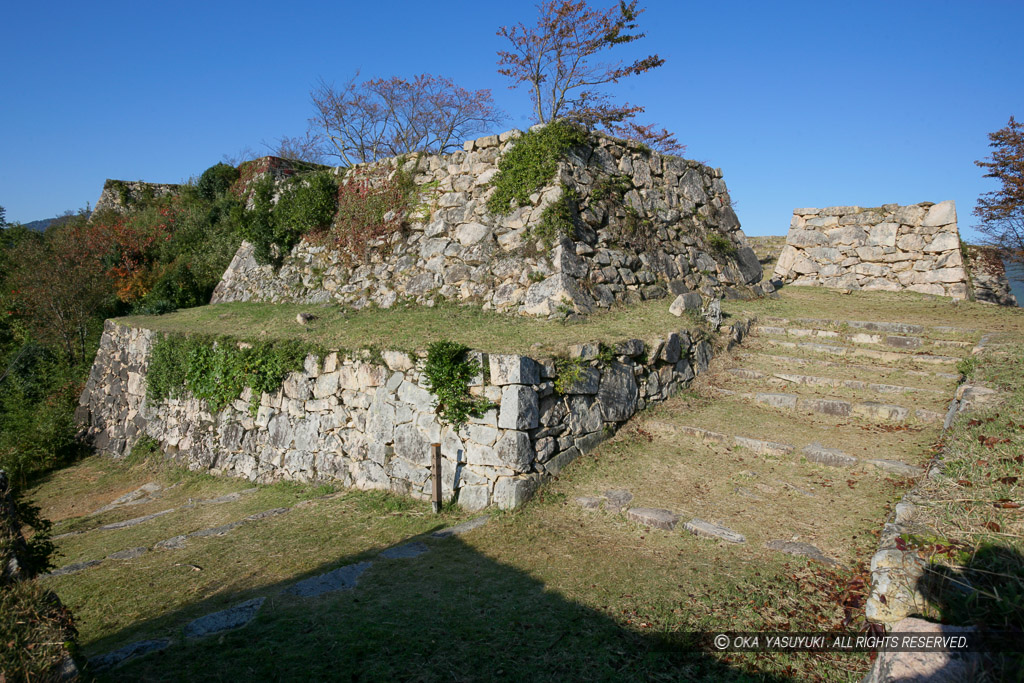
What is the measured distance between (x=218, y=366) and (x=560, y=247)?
6415mm

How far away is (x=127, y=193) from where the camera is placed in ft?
68.5

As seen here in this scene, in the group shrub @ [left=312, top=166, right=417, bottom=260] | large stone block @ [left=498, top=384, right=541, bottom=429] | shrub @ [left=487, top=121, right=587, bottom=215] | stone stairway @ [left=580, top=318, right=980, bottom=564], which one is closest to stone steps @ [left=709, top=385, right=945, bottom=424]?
stone stairway @ [left=580, top=318, right=980, bottom=564]

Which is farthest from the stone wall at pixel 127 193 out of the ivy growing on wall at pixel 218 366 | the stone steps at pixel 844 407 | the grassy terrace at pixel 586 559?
the stone steps at pixel 844 407

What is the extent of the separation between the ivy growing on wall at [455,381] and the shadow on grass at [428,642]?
7.05 feet

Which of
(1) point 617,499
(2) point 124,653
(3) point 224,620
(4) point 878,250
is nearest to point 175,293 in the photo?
(3) point 224,620

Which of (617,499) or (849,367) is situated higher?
(849,367)

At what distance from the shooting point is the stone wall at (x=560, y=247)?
9773mm

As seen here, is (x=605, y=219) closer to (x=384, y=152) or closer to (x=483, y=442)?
(x=483, y=442)

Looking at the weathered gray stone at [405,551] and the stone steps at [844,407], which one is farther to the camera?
the stone steps at [844,407]

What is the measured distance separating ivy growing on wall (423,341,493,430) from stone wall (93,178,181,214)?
19.4 meters

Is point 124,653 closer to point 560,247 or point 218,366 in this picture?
point 218,366

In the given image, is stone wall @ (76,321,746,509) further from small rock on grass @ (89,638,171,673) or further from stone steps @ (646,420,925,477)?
small rock on grass @ (89,638,171,673)

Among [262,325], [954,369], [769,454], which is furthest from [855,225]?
[262,325]

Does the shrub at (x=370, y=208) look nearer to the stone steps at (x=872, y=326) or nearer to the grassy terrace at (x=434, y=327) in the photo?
the grassy terrace at (x=434, y=327)
